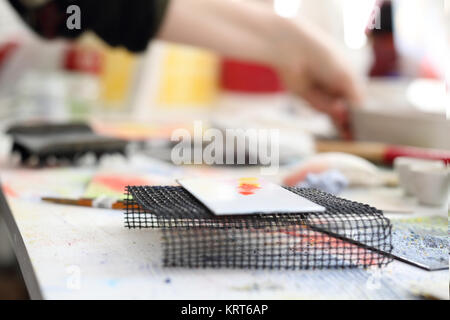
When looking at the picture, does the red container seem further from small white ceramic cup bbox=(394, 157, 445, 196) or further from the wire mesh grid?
the wire mesh grid

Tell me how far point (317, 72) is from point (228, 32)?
204mm

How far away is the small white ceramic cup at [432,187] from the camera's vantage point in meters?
0.58

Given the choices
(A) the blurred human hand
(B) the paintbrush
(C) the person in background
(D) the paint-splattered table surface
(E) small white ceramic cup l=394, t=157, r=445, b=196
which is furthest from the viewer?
(A) the blurred human hand

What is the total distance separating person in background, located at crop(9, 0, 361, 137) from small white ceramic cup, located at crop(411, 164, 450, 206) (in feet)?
1.30

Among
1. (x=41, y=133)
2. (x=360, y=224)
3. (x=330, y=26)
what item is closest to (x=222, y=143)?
(x=41, y=133)

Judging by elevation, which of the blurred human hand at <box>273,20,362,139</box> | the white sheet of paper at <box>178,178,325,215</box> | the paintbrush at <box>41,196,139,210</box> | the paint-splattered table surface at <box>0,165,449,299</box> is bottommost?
the paint-splattered table surface at <box>0,165,449,299</box>

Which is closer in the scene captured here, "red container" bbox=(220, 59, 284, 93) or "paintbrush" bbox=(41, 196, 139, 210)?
"paintbrush" bbox=(41, 196, 139, 210)

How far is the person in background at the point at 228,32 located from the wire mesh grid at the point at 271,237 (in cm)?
52

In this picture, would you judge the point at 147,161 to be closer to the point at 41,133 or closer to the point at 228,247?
the point at 41,133

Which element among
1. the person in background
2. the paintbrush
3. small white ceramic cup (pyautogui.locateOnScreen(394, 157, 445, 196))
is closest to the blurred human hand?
the person in background

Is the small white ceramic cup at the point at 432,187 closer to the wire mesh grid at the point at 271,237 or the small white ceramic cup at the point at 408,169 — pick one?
the small white ceramic cup at the point at 408,169

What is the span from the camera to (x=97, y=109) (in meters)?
1.49

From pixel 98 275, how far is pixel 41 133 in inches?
20.5

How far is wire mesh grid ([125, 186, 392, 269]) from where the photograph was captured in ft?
1.16
